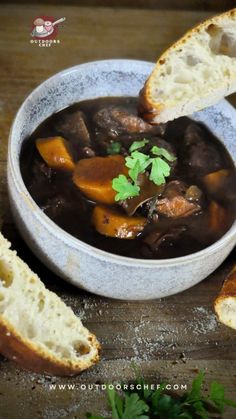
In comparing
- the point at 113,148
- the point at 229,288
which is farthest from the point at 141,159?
the point at 229,288

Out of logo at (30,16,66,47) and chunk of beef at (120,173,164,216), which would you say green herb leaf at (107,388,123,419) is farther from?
logo at (30,16,66,47)

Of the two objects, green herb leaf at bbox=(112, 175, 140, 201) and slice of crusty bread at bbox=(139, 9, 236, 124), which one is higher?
slice of crusty bread at bbox=(139, 9, 236, 124)

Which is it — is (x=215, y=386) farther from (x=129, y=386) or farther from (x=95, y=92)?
(x=95, y=92)

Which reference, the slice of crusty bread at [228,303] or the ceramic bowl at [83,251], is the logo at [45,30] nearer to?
the ceramic bowl at [83,251]

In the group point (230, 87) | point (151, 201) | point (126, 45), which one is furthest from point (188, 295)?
point (126, 45)

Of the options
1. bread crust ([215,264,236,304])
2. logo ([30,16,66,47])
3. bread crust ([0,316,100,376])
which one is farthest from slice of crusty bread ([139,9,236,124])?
logo ([30,16,66,47])
